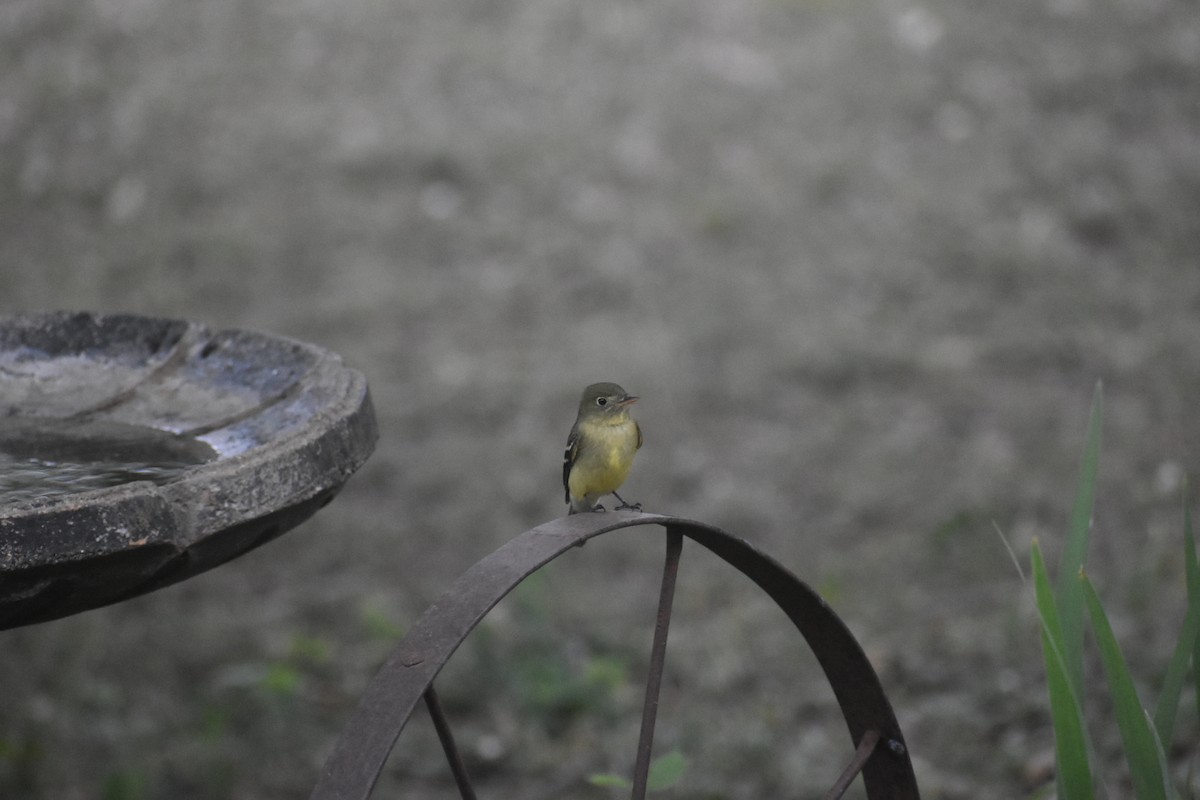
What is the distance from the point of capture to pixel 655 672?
217 centimetres

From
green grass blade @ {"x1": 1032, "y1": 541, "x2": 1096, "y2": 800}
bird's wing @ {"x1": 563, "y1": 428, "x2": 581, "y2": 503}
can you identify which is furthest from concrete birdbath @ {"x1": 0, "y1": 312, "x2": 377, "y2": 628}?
green grass blade @ {"x1": 1032, "y1": 541, "x2": 1096, "y2": 800}

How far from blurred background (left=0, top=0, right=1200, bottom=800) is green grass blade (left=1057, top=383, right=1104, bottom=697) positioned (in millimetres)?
1619

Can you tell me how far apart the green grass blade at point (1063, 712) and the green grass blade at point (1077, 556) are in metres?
0.11

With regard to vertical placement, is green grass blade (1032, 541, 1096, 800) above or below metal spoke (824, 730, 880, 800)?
above

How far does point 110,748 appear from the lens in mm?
3996

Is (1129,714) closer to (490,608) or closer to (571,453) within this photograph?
(490,608)

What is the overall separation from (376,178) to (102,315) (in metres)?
4.86

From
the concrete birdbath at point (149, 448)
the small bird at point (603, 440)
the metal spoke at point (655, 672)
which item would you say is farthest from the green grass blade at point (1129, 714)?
the concrete birdbath at point (149, 448)

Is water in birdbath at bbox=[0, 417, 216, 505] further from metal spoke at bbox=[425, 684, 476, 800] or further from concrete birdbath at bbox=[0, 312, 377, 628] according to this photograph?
metal spoke at bbox=[425, 684, 476, 800]

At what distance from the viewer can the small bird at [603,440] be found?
2650mm

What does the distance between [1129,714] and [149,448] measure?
179 centimetres

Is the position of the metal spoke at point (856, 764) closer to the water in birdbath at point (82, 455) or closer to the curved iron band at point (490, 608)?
the curved iron band at point (490, 608)

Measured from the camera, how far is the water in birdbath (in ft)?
7.15

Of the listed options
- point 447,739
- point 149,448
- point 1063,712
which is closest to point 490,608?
point 447,739
